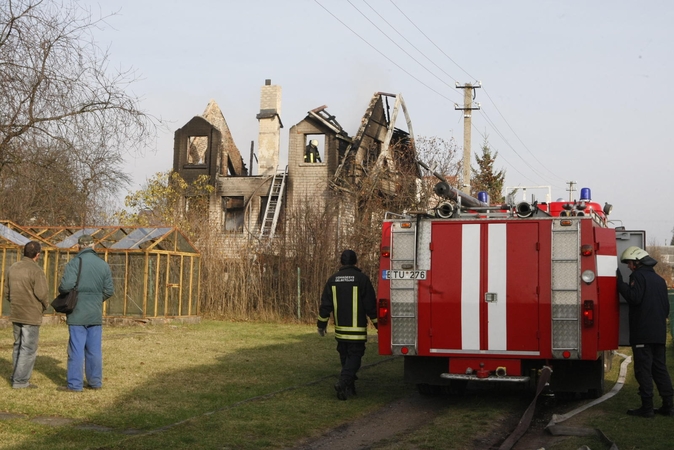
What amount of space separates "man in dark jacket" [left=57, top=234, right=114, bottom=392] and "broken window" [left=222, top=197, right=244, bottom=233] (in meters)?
32.5

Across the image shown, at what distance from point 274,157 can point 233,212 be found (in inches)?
149

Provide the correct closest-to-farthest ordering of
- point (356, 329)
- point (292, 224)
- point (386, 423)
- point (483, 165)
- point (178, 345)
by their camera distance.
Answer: point (386, 423), point (356, 329), point (178, 345), point (292, 224), point (483, 165)

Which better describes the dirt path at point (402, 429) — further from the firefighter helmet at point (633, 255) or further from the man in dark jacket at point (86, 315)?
the man in dark jacket at point (86, 315)

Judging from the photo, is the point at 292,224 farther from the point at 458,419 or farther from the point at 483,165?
the point at 483,165

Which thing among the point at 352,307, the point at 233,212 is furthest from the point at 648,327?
the point at 233,212

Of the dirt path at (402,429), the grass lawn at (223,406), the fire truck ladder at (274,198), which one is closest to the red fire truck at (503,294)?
the dirt path at (402,429)

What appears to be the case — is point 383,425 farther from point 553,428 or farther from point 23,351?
point 23,351

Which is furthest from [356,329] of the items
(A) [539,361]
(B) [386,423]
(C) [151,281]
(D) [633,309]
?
(C) [151,281]

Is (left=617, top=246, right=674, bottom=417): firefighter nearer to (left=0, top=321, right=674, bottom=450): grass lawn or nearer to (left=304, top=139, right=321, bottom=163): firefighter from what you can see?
(left=0, top=321, right=674, bottom=450): grass lawn

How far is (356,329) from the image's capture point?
37.6ft

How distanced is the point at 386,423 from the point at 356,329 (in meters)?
1.87

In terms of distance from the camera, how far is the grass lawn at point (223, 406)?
27.5 feet

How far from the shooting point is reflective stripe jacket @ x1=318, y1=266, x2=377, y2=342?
37.6ft

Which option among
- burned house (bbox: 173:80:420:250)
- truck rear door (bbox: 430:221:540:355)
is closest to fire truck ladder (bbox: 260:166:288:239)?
burned house (bbox: 173:80:420:250)
